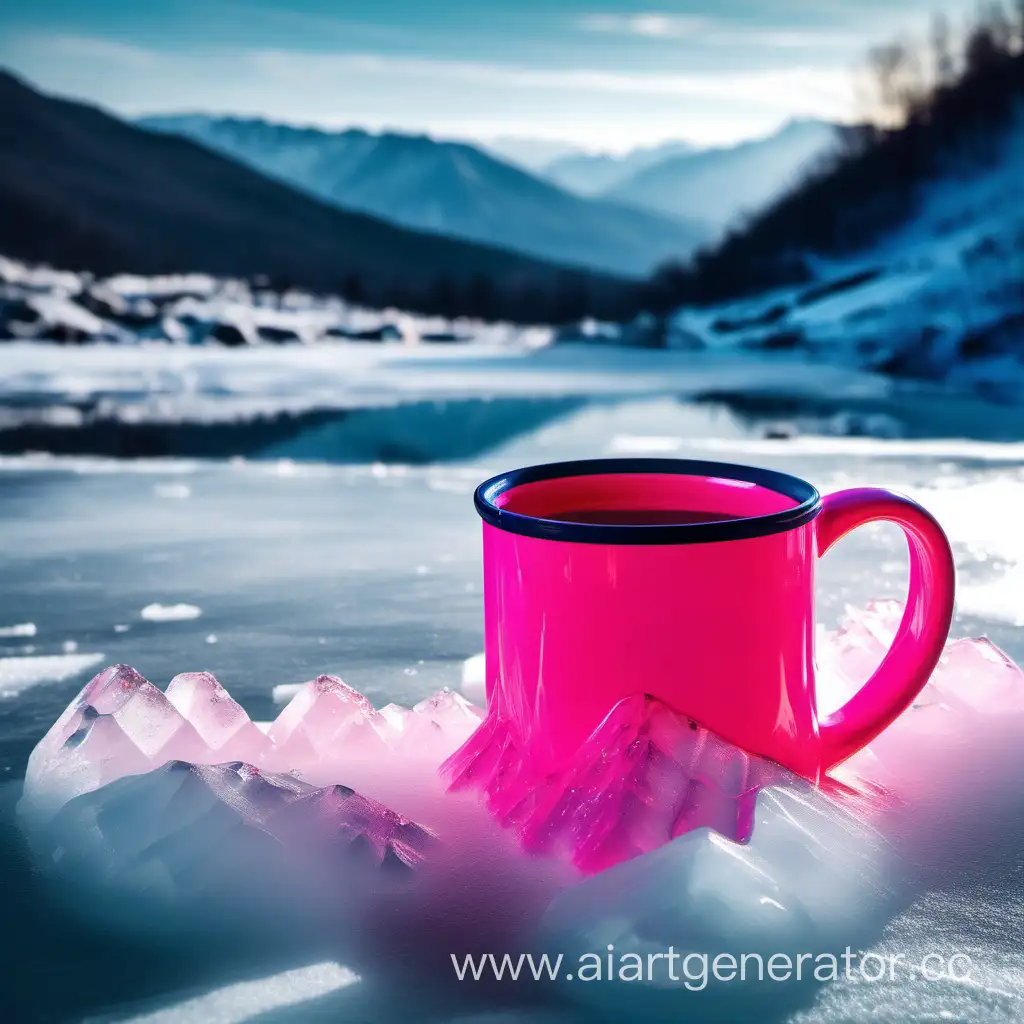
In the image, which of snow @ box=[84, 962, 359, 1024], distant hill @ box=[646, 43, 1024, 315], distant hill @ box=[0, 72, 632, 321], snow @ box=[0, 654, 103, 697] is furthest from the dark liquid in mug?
distant hill @ box=[0, 72, 632, 321]

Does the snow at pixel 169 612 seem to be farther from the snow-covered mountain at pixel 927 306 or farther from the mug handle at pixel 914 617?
the snow-covered mountain at pixel 927 306

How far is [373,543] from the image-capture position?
4.64 ft

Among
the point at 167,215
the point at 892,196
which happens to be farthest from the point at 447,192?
the point at 892,196

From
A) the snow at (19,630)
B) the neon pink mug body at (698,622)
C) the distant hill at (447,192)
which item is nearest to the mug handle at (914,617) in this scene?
the neon pink mug body at (698,622)

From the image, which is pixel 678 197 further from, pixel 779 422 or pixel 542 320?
pixel 779 422

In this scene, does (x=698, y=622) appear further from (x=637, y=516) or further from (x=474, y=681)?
(x=474, y=681)

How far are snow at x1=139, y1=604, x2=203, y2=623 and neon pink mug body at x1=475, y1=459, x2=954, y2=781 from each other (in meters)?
0.53

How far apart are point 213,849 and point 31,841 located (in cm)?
13

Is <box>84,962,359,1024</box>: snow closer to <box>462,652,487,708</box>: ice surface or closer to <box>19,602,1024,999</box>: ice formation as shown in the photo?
<box>19,602,1024,999</box>: ice formation

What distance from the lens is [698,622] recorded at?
22.3 inches

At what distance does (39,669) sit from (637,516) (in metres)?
0.51

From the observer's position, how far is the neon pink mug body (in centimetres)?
56

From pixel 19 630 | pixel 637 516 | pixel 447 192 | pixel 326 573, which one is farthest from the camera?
pixel 447 192

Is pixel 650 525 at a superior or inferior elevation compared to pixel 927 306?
inferior
